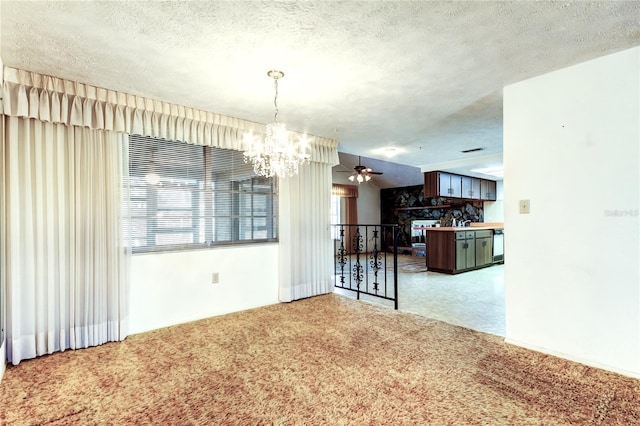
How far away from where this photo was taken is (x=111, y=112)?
285cm

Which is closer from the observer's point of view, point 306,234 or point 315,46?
point 315,46

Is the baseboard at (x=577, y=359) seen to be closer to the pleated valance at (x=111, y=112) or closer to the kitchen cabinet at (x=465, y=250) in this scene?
the pleated valance at (x=111, y=112)

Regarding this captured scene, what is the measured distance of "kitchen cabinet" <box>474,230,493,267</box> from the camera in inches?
264

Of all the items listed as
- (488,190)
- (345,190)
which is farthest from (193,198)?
(488,190)

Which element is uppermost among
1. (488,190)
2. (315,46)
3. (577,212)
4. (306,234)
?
(315,46)

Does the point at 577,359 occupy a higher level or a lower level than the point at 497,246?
lower

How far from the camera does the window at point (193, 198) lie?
3188mm

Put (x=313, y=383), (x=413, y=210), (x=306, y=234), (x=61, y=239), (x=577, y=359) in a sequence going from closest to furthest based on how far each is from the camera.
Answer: (x=313, y=383) → (x=577, y=359) → (x=61, y=239) → (x=306, y=234) → (x=413, y=210)

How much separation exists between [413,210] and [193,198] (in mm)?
7943

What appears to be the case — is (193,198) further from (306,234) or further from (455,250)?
(455,250)

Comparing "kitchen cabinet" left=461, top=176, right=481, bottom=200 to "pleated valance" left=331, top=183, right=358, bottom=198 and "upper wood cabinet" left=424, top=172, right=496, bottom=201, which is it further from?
"pleated valance" left=331, top=183, right=358, bottom=198

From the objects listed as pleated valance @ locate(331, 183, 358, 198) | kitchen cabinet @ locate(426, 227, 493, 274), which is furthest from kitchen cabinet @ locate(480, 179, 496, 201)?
pleated valance @ locate(331, 183, 358, 198)

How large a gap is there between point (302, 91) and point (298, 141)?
140 cm

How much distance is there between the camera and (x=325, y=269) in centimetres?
454
